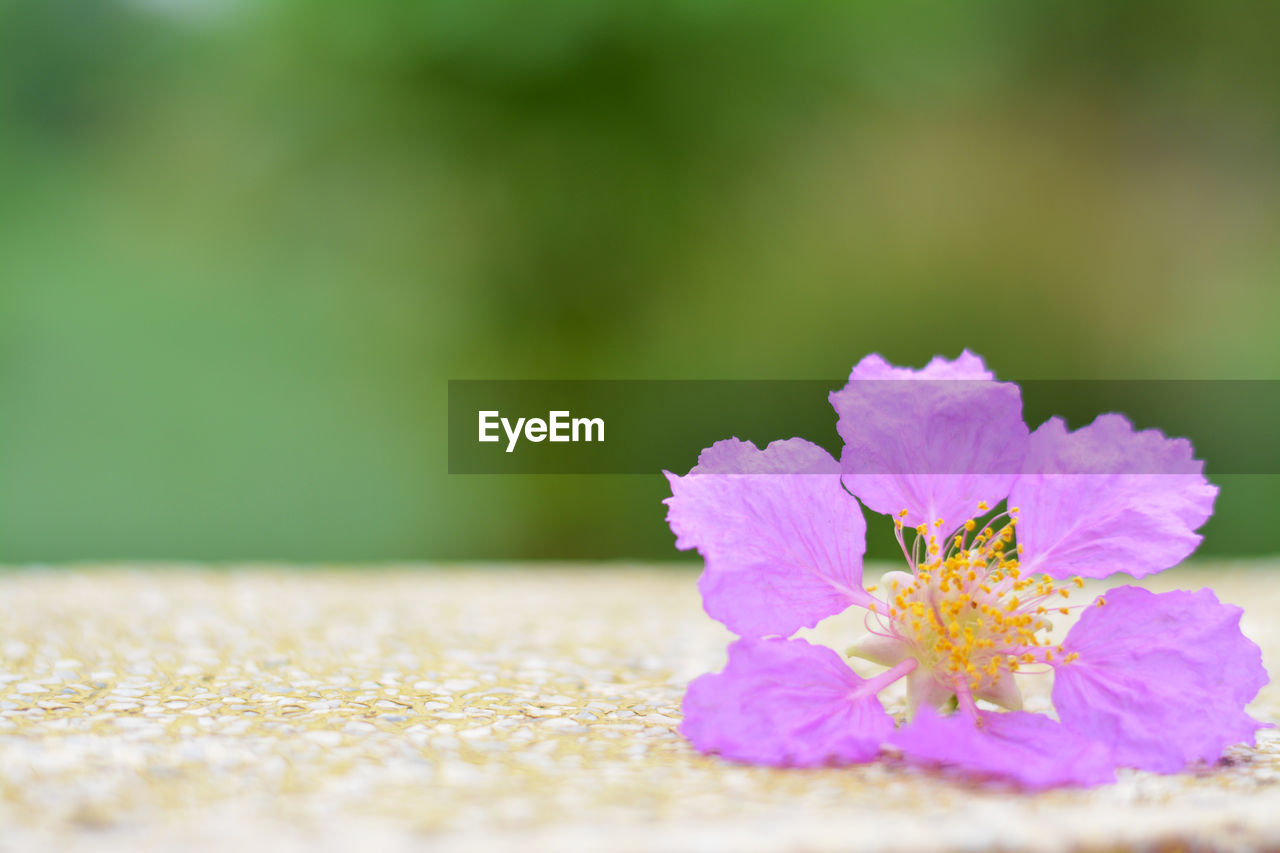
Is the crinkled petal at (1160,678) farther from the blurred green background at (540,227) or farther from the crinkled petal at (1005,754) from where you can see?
the blurred green background at (540,227)

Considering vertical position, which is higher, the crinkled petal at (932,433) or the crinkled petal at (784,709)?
the crinkled petal at (932,433)

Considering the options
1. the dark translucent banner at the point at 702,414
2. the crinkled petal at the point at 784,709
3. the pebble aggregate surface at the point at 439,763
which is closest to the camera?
the pebble aggregate surface at the point at 439,763

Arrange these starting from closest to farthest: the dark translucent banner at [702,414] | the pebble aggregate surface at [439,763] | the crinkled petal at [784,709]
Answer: the pebble aggregate surface at [439,763]
the crinkled petal at [784,709]
the dark translucent banner at [702,414]

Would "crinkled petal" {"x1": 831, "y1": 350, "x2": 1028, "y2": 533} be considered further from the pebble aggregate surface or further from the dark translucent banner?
the dark translucent banner

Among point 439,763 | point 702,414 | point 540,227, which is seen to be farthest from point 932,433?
point 540,227

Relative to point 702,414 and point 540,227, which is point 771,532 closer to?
point 702,414

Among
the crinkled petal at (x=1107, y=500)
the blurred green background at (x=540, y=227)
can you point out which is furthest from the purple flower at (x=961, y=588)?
the blurred green background at (x=540, y=227)
